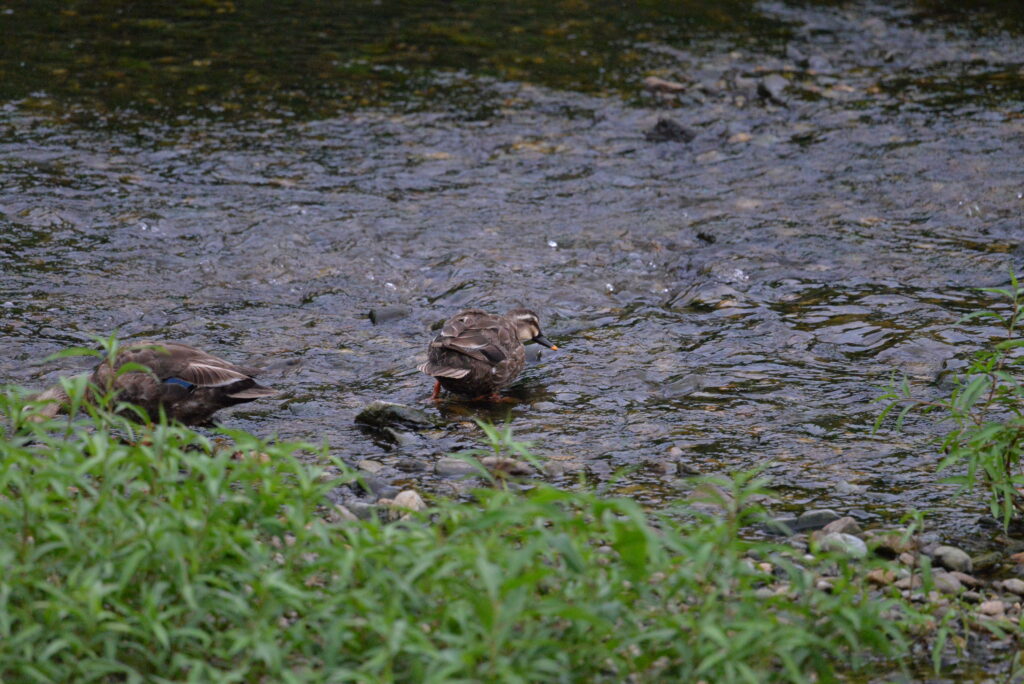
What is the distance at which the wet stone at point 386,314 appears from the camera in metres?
8.60

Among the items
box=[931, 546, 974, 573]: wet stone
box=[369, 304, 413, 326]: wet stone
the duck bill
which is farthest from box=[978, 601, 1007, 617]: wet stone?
box=[369, 304, 413, 326]: wet stone

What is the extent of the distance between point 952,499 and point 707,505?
1.26 metres

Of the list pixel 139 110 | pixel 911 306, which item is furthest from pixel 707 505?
pixel 139 110

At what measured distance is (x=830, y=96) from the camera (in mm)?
13453

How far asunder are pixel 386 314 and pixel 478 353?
1.61 metres

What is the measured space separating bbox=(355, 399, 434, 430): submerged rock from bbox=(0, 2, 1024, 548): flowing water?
0.12 meters

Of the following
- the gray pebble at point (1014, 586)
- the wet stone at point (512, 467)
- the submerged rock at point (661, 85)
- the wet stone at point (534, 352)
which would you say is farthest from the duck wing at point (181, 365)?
the submerged rock at point (661, 85)

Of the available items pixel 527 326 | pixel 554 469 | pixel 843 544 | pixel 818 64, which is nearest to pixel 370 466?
pixel 554 469

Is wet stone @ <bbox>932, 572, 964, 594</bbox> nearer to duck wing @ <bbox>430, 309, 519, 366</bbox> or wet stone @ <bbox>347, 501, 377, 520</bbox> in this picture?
wet stone @ <bbox>347, 501, 377, 520</bbox>

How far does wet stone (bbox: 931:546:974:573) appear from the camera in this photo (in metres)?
5.16

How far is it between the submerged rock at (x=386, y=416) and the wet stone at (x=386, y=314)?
183 cm

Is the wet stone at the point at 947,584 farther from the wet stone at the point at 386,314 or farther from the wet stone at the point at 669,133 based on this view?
the wet stone at the point at 669,133

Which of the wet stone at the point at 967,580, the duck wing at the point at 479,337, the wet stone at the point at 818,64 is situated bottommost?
the wet stone at the point at 967,580

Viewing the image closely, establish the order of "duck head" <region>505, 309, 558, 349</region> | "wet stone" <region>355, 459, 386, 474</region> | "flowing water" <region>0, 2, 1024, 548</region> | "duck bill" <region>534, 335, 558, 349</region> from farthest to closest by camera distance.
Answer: "duck bill" <region>534, 335, 558, 349</region>
"duck head" <region>505, 309, 558, 349</region>
"flowing water" <region>0, 2, 1024, 548</region>
"wet stone" <region>355, 459, 386, 474</region>
